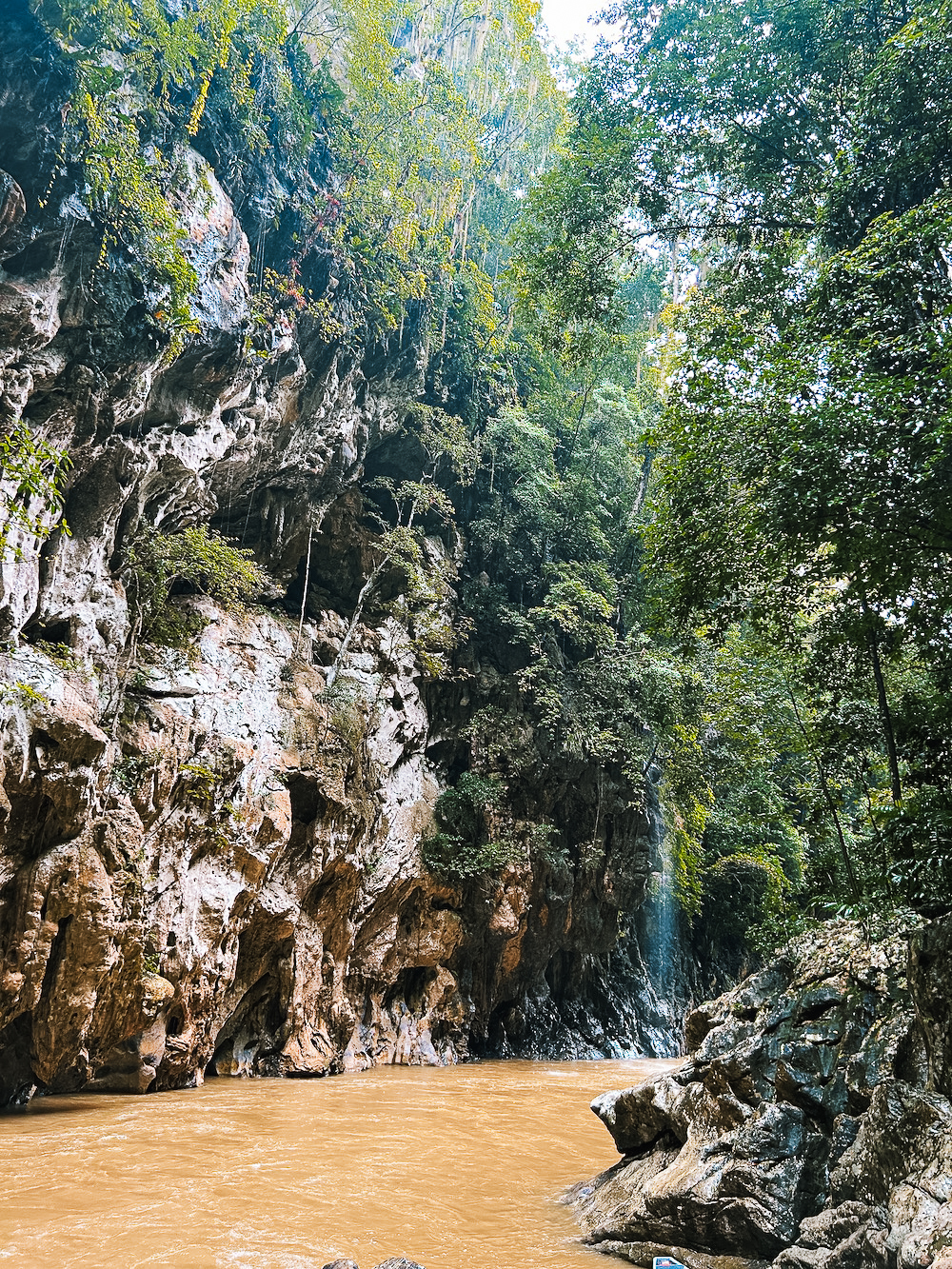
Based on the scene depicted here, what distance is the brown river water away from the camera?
169 inches

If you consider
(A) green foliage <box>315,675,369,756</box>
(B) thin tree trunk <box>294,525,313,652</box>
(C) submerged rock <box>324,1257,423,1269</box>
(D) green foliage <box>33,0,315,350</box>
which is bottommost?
(C) submerged rock <box>324,1257,423,1269</box>

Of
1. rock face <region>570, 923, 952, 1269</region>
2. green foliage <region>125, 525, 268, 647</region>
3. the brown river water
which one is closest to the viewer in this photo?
rock face <region>570, 923, 952, 1269</region>

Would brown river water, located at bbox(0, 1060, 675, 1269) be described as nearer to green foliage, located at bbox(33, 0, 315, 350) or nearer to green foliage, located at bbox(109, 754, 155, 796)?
green foliage, located at bbox(109, 754, 155, 796)

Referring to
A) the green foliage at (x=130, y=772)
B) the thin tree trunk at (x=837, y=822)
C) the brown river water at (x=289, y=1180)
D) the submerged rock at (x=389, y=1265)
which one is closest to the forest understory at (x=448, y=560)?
the green foliage at (x=130, y=772)

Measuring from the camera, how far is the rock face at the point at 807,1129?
338cm

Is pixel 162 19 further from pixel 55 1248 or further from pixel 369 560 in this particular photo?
pixel 55 1248

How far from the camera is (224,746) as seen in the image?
10.2 metres

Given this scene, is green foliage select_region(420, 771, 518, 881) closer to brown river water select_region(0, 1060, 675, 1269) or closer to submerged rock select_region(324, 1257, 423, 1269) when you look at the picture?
brown river water select_region(0, 1060, 675, 1269)

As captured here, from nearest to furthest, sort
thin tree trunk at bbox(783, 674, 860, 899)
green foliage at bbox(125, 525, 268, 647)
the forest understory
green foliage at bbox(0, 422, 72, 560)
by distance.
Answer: the forest understory
green foliage at bbox(0, 422, 72, 560)
thin tree trunk at bbox(783, 674, 860, 899)
green foliage at bbox(125, 525, 268, 647)

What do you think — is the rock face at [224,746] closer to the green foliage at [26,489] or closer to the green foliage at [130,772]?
the green foliage at [130,772]

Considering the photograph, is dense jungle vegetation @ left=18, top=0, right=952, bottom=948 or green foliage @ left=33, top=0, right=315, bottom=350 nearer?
dense jungle vegetation @ left=18, top=0, right=952, bottom=948

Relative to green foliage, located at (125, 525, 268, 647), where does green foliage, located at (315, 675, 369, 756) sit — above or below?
below

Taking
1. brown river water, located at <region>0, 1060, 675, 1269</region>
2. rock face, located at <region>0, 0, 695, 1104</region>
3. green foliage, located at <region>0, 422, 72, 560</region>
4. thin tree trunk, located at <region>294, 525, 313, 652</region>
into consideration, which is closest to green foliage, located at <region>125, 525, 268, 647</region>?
rock face, located at <region>0, 0, 695, 1104</region>

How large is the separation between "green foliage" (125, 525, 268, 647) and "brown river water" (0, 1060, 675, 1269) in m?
5.74
